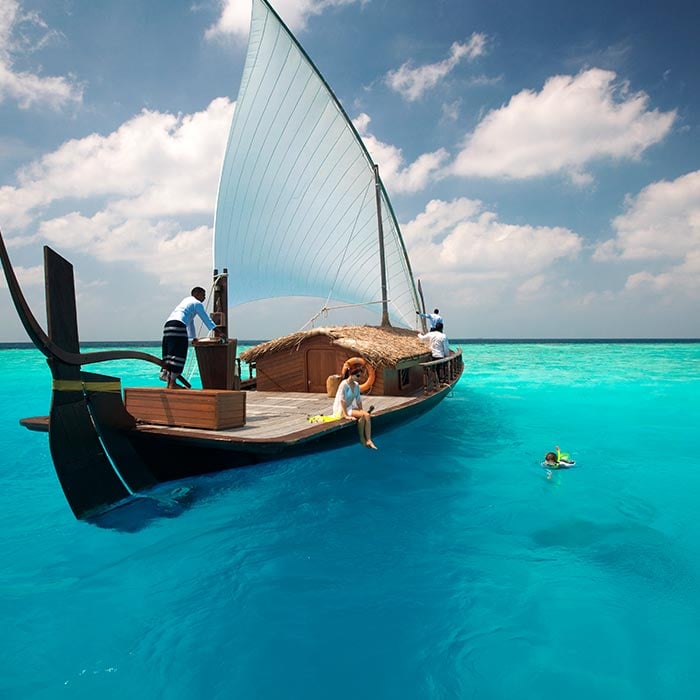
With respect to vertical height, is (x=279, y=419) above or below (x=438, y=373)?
below

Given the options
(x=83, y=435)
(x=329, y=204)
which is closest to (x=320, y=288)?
(x=329, y=204)

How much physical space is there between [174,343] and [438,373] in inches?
334

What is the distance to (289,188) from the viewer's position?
50.9ft

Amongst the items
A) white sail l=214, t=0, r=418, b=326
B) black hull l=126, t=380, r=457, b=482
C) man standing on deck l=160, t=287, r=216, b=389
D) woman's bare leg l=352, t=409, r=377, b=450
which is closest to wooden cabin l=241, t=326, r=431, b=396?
woman's bare leg l=352, t=409, r=377, b=450

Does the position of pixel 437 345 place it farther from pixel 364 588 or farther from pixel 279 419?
pixel 364 588

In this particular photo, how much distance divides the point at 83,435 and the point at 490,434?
10955mm

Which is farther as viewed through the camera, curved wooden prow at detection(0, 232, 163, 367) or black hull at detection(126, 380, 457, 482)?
black hull at detection(126, 380, 457, 482)

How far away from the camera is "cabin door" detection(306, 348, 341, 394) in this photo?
11273mm

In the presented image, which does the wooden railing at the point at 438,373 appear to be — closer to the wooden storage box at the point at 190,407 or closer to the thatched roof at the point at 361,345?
the thatched roof at the point at 361,345

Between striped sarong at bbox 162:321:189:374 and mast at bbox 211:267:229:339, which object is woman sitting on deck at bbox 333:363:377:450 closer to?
mast at bbox 211:267:229:339

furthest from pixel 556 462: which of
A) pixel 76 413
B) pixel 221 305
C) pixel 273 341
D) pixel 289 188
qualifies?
pixel 289 188

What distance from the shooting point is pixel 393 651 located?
3.99 meters

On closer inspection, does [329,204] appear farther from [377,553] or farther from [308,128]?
[377,553]

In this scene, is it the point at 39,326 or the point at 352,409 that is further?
the point at 352,409
